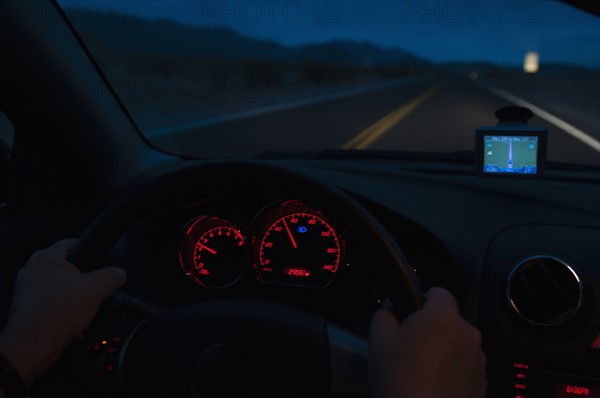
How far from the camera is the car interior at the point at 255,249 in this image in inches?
85.0

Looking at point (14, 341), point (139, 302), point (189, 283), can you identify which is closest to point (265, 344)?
point (139, 302)

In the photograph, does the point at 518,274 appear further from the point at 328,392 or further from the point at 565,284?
the point at 328,392

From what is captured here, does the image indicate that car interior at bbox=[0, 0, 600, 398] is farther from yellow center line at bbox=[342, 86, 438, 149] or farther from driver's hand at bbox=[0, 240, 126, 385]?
yellow center line at bbox=[342, 86, 438, 149]

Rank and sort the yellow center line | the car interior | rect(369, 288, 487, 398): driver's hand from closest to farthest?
rect(369, 288, 487, 398): driver's hand < the car interior < the yellow center line

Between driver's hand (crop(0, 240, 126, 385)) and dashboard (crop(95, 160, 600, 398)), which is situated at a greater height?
driver's hand (crop(0, 240, 126, 385))

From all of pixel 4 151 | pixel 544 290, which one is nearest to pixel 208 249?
pixel 4 151

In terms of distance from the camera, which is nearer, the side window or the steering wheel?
the steering wheel

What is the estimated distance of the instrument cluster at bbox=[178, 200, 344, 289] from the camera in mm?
3096

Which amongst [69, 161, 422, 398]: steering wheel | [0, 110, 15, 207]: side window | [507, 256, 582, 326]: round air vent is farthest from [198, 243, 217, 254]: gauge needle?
[507, 256, 582, 326]: round air vent

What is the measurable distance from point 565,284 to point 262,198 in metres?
1.42

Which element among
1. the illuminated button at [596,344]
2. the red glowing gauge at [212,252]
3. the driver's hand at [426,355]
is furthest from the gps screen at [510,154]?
the driver's hand at [426,355]

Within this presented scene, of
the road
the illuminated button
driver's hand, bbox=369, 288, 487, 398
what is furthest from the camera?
the road

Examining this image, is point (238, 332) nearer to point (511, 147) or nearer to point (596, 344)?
point (596, 344)

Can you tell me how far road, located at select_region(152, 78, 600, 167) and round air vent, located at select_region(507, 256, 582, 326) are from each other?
1.12m
